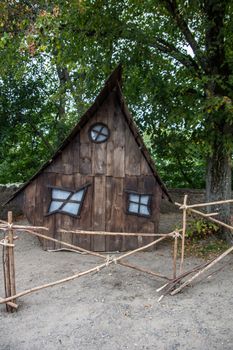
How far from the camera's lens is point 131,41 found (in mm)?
8578

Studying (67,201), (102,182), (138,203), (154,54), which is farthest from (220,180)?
(67,201)

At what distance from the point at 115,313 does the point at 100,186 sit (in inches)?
130

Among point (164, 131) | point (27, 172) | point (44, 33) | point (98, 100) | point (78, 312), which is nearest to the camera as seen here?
point (78, 312)

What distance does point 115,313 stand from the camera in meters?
5.83

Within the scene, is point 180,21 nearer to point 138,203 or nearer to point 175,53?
point 175,53

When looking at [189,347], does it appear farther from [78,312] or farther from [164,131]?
[164,131]

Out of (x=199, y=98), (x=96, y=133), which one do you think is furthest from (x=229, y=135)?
(x=96, y=133)

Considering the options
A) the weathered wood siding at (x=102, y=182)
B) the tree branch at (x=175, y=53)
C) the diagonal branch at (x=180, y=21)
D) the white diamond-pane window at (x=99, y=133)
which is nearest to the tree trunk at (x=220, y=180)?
the weathered wood siding at (x=102, y=182)

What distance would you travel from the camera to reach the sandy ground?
199 inches

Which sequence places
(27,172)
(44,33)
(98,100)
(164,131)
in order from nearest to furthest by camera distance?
1. (44,33)
2. (98,100)
3. (164,131)
4. (27,172)

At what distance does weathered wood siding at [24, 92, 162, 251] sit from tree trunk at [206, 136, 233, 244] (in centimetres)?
134

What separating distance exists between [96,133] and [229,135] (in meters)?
2.76

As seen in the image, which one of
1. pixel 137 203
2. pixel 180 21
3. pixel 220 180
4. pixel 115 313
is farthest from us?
pixel 220 180

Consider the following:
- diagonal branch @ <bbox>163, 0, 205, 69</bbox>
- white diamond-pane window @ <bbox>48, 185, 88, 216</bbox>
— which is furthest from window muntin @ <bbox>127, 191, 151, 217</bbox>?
diagonal branch @ <bbox>163, 0, 205, 69</bbox>
